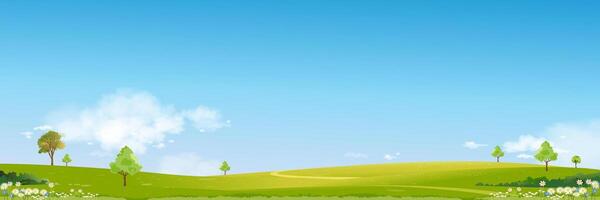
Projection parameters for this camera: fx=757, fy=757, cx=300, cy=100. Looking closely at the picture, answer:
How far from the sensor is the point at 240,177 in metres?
109

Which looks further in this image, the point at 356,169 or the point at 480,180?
the point at 356,169

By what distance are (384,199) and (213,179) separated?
66183mm

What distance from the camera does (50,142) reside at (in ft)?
413

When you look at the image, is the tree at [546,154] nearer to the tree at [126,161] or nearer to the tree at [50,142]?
the tree at [126,161]

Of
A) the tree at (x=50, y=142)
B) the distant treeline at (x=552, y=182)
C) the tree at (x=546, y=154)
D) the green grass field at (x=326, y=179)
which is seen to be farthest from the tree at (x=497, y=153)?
the tree at (x=50, y=142)

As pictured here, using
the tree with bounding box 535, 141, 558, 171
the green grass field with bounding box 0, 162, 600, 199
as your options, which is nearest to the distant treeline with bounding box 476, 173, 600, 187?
the green grass field with bounding box 0, 162, 600, 199

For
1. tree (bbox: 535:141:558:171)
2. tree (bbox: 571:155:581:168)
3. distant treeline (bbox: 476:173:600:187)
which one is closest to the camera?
distant treeline (bbox: 476:173:600:187)

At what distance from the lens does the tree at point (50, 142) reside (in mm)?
125312

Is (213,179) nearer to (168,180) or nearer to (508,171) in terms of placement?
(168,180)

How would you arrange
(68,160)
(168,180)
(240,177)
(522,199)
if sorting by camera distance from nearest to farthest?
(522,199), (168,180), (240,177), (68,160)

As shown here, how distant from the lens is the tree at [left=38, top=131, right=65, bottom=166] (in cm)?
12531

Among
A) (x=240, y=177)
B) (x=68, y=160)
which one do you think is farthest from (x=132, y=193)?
(x=68, y=160)

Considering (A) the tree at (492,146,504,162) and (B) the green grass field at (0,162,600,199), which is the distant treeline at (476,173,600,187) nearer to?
(B) the green grass field at (0,162,600,199)

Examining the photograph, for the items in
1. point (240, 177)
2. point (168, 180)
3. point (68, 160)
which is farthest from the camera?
point (68, 160)
